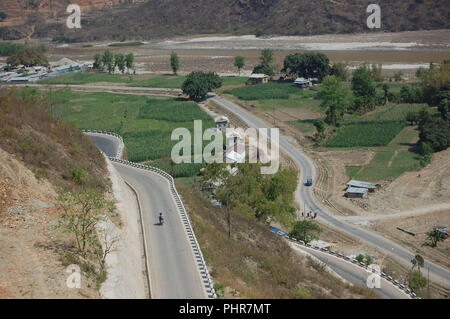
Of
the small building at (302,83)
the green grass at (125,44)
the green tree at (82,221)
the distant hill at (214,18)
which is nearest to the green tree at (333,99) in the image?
→ the small building at (302,83)

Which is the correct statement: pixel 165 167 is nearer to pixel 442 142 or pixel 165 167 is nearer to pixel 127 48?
pixel 442 142

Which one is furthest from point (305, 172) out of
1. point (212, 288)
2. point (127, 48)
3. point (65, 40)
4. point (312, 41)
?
point (65, 40)

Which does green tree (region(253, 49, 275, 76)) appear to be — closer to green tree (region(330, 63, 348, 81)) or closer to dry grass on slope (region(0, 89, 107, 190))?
green tree (region(330, 63, 348, 81))

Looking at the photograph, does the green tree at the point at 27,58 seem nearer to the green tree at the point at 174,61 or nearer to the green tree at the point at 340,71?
the green tree at the point at 174,61

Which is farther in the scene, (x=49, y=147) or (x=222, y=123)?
(x=222, y=123)

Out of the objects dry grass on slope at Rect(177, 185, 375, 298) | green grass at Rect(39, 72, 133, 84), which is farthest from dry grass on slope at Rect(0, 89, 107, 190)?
green grass at Rect(39, 72, 133, 84)

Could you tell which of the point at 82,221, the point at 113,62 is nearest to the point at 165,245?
the point at 82,221

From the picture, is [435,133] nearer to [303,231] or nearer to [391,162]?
[391,162]
